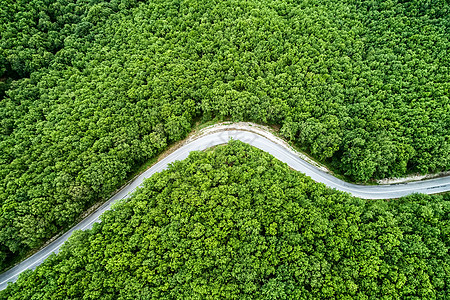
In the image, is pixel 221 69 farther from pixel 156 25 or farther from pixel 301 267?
pixel 301 267

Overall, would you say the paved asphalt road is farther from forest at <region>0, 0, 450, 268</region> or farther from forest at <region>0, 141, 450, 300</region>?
forest at <region>0, 141, 450, 300</region>

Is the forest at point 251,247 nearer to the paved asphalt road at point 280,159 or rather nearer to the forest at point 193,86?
the paved asphalt road at point 280,159

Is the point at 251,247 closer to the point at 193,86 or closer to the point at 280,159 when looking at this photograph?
the point at 280,159

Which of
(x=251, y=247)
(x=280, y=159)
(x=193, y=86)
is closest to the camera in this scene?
(x=251, y=247)

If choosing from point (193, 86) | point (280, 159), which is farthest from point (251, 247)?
point (193, 86)

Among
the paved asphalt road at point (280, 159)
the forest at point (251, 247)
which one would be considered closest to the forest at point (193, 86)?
the paved asphalt road at point (280, 159)

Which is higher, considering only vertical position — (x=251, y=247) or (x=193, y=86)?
(x=193, y=86)

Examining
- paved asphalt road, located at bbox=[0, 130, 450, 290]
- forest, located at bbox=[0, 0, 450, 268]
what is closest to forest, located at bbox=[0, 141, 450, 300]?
paved asphalt road, located at bbox=[0, 130, 450, 290]

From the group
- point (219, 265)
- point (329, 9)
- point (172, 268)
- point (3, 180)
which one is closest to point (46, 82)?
point (3, 180)
